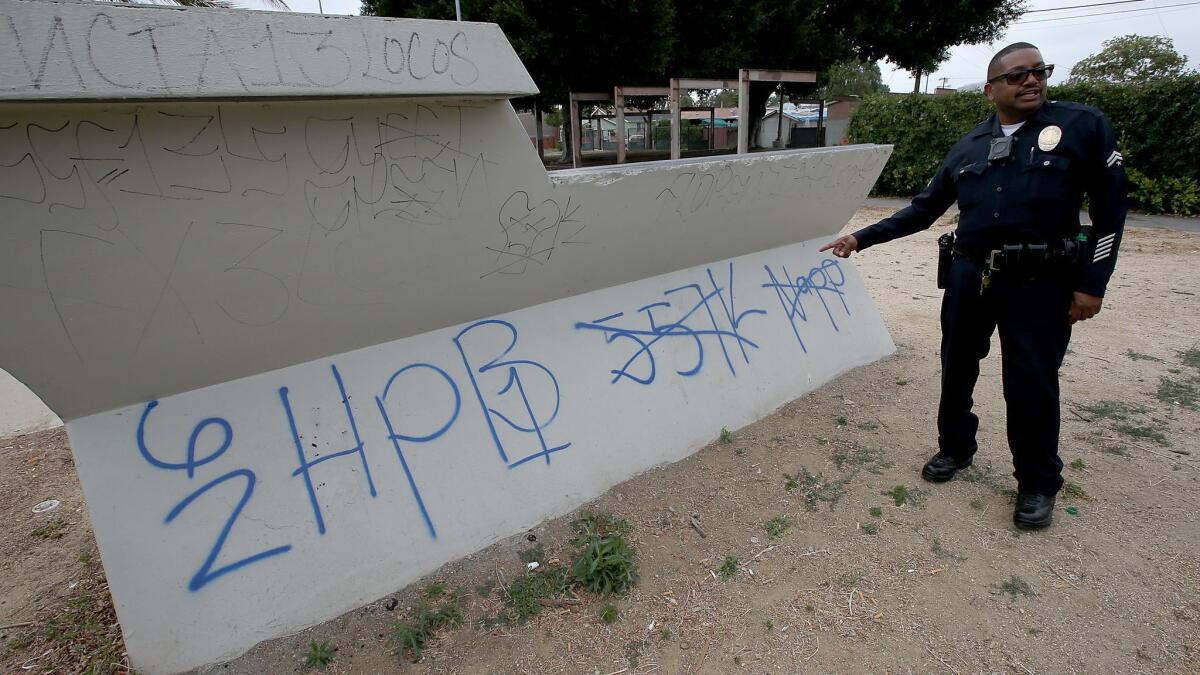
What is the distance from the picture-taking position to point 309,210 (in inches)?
92.4

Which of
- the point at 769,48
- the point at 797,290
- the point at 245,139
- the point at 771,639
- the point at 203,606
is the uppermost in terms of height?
the point at 769,48

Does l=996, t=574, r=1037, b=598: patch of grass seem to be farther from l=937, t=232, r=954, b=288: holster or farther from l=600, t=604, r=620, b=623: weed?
l=600, t=604, r=620, b=623: weed

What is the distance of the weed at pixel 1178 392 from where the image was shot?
4.20m

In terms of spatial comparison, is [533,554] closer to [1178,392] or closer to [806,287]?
[806,287]

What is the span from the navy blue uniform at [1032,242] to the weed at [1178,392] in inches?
87.9

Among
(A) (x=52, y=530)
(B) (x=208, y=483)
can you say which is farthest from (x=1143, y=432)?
(A) (x=52, y=530)

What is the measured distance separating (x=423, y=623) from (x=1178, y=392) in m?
5.37

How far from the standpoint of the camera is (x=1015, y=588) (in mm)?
2547

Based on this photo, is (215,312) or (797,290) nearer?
(215,312)

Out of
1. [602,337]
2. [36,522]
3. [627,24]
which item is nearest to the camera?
[36,522]

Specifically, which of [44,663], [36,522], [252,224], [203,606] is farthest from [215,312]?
[36,522]

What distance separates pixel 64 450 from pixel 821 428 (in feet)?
17.5

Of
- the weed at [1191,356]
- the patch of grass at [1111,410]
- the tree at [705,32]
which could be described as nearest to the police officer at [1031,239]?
the patch of grass at [1111,410]

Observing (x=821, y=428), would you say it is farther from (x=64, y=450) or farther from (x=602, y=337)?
(x=64, y=450)
